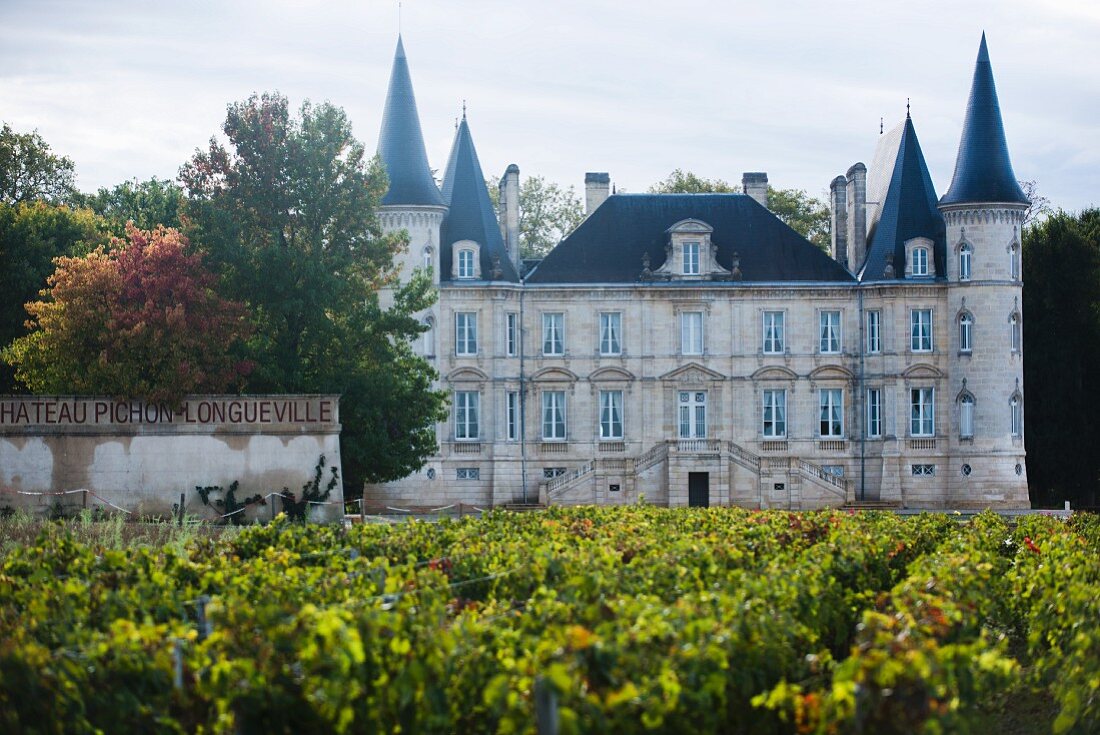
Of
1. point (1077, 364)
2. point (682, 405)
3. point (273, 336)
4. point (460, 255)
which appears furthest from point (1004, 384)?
point (273, 336)

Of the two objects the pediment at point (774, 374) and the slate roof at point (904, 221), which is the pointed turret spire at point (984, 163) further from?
the pediment at point (774, 374)

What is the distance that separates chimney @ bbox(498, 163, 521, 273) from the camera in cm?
5262

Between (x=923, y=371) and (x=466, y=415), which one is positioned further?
(x=923, y=371)

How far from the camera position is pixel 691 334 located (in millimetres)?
51719

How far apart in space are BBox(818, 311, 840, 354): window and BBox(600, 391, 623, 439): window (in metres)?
7.24

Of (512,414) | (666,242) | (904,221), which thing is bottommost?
(512,414)

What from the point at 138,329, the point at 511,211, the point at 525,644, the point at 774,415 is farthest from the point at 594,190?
the point at 525,644

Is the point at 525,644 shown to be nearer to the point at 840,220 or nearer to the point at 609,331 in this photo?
the point at 609,331

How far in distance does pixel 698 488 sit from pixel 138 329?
22.6 meters

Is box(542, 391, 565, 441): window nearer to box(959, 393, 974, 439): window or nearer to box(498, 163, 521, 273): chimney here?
box(498, 163, 521, 273): chimney

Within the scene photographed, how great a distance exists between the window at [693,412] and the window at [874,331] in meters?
5.97

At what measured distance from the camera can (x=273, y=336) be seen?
121ft

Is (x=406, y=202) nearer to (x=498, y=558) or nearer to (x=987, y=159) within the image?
(x=987, y=159)

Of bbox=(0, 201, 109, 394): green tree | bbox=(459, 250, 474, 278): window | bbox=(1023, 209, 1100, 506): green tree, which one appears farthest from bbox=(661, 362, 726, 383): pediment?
bbox=(0, 201, 109, 394): green tree
